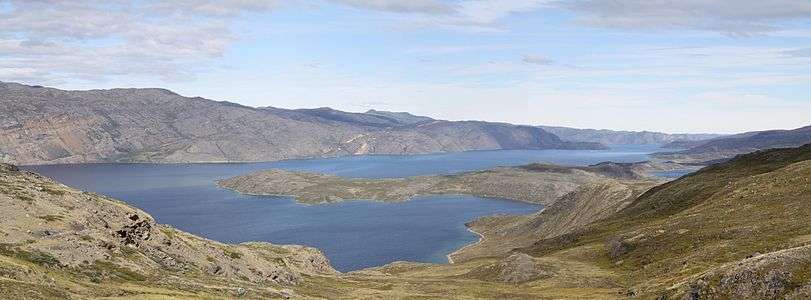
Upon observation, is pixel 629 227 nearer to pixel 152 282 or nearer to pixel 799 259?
pixel 799 259

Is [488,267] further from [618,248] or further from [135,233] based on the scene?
[135,233]

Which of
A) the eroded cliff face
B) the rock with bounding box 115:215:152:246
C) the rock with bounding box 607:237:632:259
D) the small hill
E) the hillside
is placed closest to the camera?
the eroded cliff face

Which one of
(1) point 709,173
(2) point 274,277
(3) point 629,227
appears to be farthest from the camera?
(1) point 709,173

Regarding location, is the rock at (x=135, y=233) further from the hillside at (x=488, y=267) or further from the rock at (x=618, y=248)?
the rock at (x=618, y=248)

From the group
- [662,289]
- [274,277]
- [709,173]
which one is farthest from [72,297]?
[709,173]

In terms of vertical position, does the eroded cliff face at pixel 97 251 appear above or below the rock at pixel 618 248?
above

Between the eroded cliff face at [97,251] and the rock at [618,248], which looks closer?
the eroded cliff face at [97,251]

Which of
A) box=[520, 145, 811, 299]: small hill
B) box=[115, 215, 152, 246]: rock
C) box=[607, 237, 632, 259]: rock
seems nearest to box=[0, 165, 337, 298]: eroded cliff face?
box=[115, 215, 152, 246]: rock

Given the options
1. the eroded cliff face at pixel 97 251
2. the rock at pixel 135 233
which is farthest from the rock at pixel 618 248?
the rock at pixel 135 233

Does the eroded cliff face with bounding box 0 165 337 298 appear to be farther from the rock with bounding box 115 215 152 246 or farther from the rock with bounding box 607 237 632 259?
the rock with bounding box 607 237 632 259
